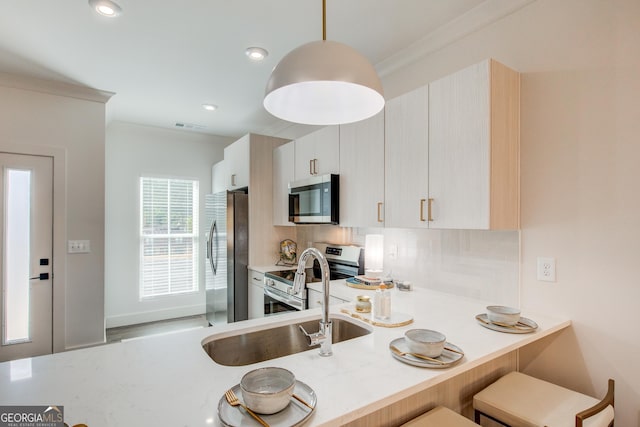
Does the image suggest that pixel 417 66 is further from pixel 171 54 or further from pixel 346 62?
pixel 171 54

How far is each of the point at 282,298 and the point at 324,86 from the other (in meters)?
1.99

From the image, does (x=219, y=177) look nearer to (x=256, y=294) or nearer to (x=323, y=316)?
(x=256, y=294)

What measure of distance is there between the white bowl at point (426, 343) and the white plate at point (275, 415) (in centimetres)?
47

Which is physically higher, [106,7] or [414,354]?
[106,7]

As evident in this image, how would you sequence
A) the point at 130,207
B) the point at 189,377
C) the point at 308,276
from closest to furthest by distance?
the point at 189,377 < the point at 308,276 < the point at 130,207

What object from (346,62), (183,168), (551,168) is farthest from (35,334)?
(551,168)

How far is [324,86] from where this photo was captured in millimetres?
1392

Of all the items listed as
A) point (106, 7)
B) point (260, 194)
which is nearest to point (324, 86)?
point (106, 7)

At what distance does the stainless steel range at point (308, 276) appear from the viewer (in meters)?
2.77

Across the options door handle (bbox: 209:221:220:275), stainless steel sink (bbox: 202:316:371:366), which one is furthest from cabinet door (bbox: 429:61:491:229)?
door handle (bbox: 209:221:220:275)

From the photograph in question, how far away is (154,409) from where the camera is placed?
903 millimetres

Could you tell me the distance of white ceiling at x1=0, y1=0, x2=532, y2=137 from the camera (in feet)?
6.49

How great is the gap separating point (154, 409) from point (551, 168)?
2.04m

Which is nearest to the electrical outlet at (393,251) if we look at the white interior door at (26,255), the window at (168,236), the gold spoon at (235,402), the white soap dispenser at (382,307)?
the white soap dispenser at (382,307)
